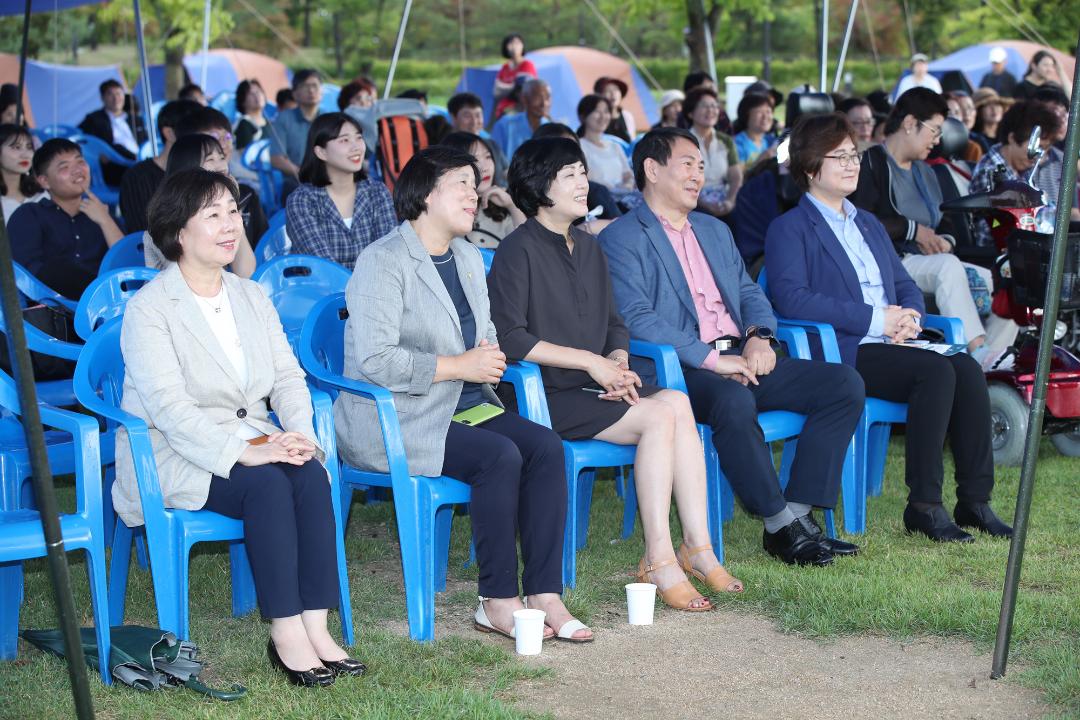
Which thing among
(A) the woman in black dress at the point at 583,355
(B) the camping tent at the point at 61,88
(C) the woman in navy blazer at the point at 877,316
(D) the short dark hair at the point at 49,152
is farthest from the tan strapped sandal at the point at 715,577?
(B) the camping tent at the point at 61,88

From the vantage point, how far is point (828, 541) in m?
4.35

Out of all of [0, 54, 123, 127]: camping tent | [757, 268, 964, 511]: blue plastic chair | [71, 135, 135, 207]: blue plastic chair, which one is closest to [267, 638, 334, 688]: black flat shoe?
[757, 268, 964, 511]: blue plastic chair

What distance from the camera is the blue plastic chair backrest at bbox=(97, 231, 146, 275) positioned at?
522 cm

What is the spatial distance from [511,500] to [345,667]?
65 centimetres

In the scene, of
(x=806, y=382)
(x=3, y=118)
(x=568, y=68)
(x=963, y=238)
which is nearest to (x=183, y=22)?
(x=568, y=68)

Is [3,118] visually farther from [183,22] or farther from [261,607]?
[183,22]

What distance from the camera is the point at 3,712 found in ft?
10.1

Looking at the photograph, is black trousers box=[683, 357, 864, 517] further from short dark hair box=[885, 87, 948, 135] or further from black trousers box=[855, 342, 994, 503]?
short dark hair box=[885, 87, 948, 135]

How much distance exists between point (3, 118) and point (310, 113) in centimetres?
230

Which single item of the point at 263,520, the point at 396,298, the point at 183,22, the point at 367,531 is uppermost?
the point at 183,22

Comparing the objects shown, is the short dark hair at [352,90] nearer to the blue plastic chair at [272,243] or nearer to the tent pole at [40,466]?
the blue plastic chair at [272,243]

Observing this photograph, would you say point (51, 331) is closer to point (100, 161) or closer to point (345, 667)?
point (345, 667)

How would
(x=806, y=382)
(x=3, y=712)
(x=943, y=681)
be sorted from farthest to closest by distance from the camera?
1. (x=806, y=382)
2. (x=943, y=681)
3. (x=3, y=712)

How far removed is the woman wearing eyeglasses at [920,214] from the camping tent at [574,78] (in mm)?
14009
